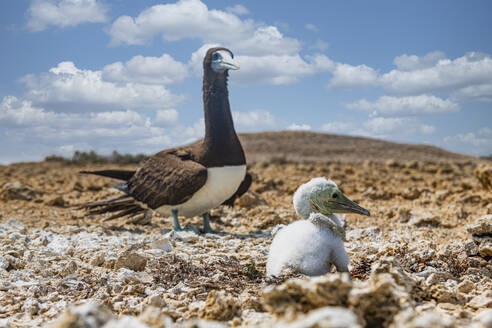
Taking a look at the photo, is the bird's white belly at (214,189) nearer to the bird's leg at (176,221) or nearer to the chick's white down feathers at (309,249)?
the bird's leg at (176,221)

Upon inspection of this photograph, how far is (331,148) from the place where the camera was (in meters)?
43.2

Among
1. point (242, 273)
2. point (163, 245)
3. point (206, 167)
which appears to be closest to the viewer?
point (242, 273)

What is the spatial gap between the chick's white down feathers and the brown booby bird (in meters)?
2.76

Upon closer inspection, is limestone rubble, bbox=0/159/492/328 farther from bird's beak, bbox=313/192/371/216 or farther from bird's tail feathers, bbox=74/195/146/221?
bird's beak, bbox=313/192/371/216

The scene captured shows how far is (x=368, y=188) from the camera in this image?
10516 millimetres

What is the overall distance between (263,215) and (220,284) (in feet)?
12.3

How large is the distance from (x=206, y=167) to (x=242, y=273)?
2.67 metres

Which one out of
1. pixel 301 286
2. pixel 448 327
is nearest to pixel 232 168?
pixel 301 286

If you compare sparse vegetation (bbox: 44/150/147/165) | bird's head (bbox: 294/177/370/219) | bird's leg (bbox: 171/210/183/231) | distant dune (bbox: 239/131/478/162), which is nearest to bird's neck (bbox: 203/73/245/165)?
bird's leg (bbox: 171/210/183/231)

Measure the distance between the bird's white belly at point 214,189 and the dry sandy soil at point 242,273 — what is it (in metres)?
0.56

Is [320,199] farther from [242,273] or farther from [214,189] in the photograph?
[214,189]

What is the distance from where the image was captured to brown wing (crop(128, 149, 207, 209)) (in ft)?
20.3

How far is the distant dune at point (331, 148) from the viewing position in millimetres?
39875

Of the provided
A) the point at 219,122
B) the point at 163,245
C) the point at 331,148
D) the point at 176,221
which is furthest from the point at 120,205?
the point at 331,148
